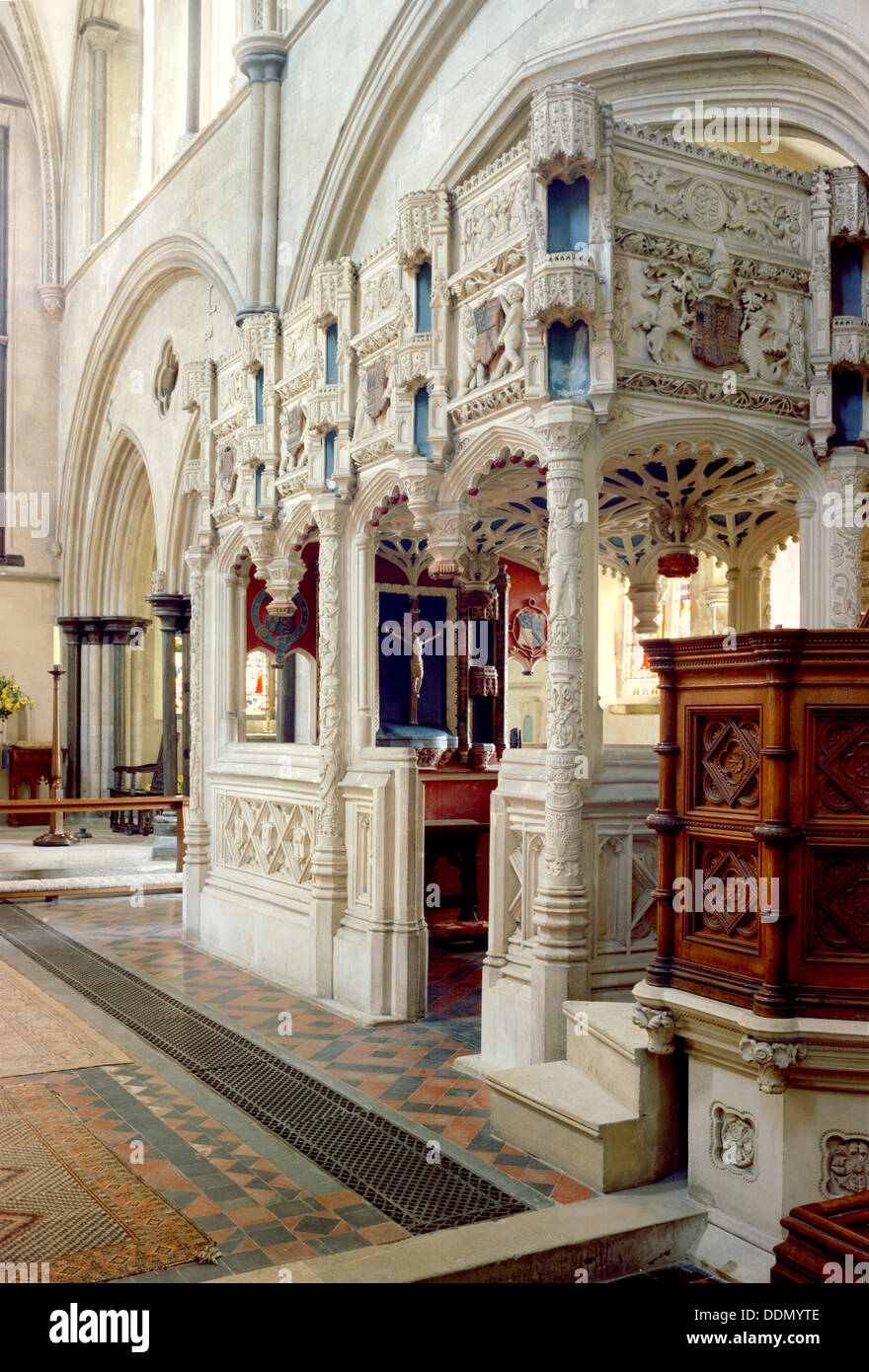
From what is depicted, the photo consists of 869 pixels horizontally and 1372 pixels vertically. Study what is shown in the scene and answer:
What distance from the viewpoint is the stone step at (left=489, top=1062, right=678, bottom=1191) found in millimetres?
3744

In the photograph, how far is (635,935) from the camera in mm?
5039

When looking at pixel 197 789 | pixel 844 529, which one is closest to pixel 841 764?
pixel 844 529

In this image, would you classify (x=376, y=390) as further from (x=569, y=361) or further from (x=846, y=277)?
(x=846, y=277)

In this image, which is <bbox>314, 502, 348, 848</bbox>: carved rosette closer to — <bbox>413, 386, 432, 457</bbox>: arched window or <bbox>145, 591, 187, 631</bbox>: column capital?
<bbox>413, 386, 432, 457</bbox>: arched window

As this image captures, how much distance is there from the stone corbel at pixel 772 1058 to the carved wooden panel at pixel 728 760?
2.13 feet

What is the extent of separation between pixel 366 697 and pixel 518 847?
1.81m

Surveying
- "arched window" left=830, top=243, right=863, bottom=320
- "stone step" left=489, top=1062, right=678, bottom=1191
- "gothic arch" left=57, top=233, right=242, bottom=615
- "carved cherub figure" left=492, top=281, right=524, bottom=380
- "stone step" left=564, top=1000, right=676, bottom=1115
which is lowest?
"stone step" left=489, top=1062, right=678, bottom=1191

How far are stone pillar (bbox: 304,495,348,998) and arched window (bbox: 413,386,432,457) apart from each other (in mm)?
1006

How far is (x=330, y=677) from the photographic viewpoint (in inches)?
266

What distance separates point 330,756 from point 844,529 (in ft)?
9.81

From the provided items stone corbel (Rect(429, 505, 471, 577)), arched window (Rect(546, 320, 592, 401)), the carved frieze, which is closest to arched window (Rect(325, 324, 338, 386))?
stone corbel (Rect(429, 505, 471, 577))
